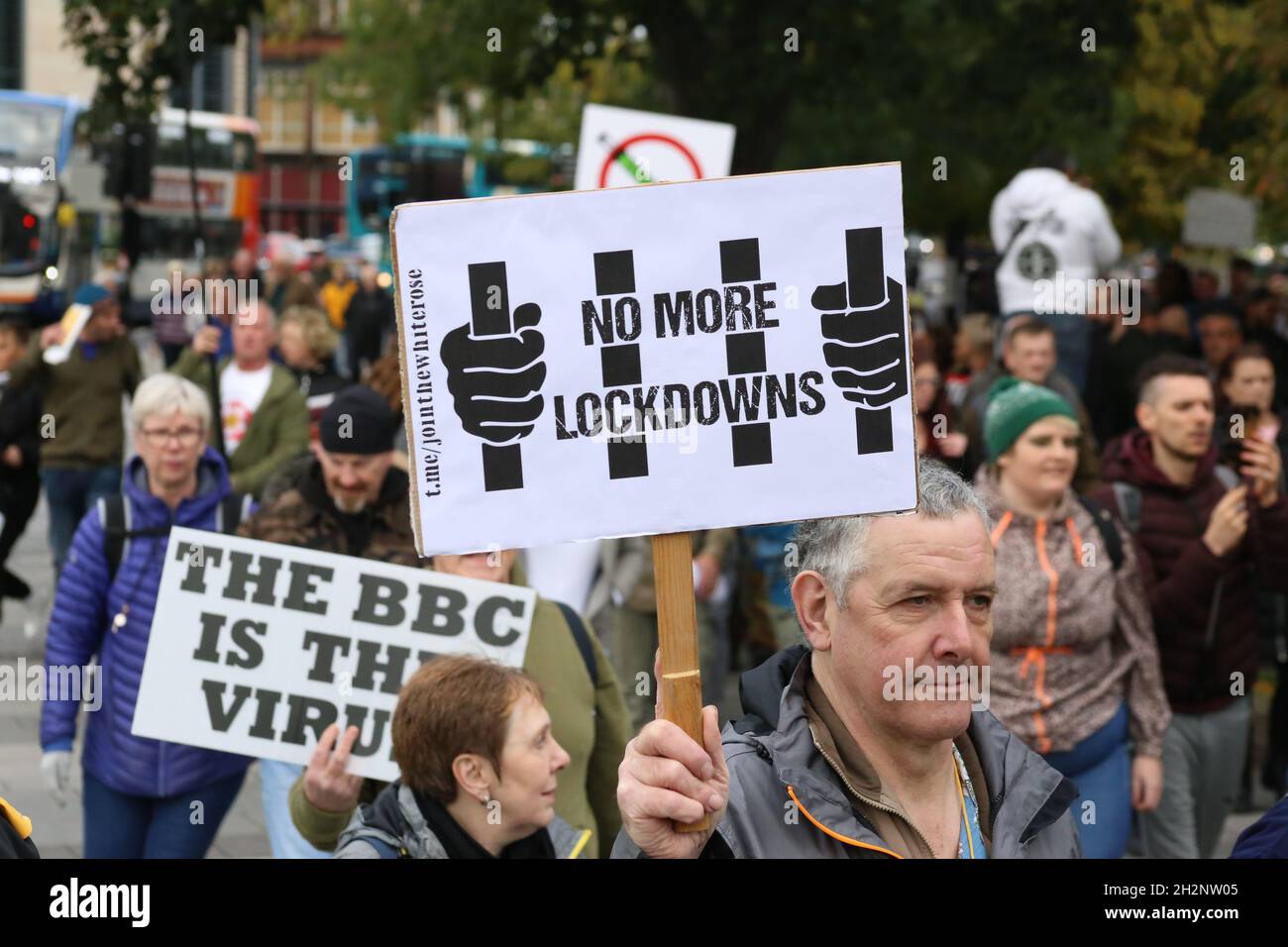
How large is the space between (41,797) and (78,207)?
30524 mm

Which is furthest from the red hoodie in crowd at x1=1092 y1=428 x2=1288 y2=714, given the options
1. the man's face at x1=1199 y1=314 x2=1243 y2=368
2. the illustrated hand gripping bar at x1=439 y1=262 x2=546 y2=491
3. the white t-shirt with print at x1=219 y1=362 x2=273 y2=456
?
the man's face at x1=1199 y1=314 x2=1243 y2=368

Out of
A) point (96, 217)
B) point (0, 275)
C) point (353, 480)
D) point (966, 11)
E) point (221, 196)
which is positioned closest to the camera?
point (353, 480)

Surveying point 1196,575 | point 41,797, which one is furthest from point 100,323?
point 1196,575

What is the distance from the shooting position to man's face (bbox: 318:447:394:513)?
19.4ft

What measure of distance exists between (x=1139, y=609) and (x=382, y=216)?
110ft

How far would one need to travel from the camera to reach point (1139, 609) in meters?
6.16

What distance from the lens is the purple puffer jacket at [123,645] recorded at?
584cm


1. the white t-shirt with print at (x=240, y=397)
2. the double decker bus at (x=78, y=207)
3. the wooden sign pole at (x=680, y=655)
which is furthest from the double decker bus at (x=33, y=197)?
the wooden sign pole at (x=680, y=655)

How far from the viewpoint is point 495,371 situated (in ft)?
9.25

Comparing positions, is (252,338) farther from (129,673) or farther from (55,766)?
(129,673)

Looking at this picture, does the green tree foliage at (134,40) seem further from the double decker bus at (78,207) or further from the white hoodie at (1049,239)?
the double decker bus at (78,207)

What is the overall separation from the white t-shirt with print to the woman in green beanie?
4962mm
